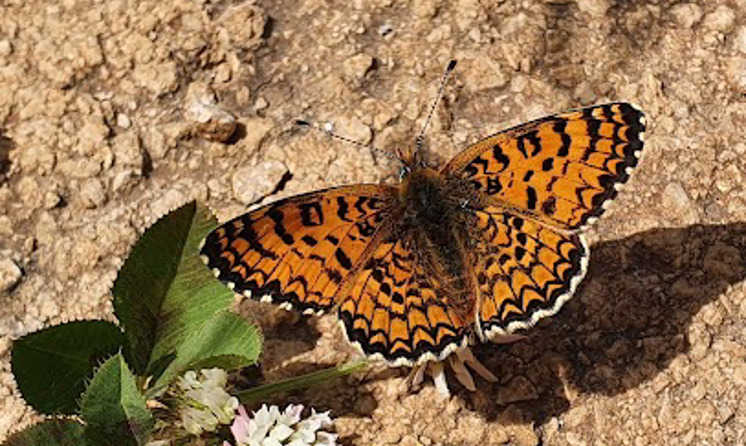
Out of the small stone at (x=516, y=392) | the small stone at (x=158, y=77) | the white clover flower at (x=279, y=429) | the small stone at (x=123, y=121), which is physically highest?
the small stone at (x=158, y=77)

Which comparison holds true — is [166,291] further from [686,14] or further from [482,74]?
[686,14]

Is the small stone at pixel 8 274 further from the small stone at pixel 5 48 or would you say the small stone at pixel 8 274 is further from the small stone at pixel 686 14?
the small stone at pixel 686 14

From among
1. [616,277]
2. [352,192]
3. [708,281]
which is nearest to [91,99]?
[352,192]

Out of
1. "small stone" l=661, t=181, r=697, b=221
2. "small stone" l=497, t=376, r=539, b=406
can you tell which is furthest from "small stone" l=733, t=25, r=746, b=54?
"small stone" l=497, t=376, r=539, b=406

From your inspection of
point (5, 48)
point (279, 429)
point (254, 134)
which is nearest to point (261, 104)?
point (254, 134)

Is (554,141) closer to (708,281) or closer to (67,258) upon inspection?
(708,281)

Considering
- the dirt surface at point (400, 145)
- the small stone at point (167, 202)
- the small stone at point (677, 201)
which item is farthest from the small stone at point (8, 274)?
the small stone at point (677, 201)

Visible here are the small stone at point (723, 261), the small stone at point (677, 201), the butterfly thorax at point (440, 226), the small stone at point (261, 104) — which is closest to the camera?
the butterfly thorax at point (440, 226)
